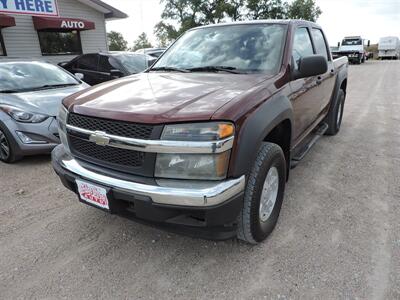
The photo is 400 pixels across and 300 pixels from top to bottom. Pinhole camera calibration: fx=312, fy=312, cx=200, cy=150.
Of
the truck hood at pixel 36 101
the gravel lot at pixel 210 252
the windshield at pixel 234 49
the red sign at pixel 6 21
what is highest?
the red sign at pixel 6 21

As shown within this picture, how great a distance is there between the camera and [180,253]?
8.20 ft

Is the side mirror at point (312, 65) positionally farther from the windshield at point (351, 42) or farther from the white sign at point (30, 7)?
the windshield at point (351, 42)

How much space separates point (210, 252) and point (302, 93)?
1.84m

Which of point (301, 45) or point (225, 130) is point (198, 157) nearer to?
point (225, 130)

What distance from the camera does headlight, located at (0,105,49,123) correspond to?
4215mm

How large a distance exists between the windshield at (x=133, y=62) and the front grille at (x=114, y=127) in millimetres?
5373

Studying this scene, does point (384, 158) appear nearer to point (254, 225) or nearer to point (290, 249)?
point (290, 249)

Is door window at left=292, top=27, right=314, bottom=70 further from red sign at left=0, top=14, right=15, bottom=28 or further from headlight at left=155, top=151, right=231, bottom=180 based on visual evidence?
red sign at left=0, top=14, right=15, bottom=28

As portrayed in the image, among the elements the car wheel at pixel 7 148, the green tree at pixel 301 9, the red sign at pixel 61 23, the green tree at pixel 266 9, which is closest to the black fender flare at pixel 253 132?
A: the car wheel at pixel 7 148

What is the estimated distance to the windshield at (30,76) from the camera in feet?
15.9

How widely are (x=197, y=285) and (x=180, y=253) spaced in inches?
15.0

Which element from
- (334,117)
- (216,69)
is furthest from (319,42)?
(216,69)

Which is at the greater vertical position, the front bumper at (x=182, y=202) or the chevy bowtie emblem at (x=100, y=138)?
the chevy bowtie emblem at (x=100, y=138)

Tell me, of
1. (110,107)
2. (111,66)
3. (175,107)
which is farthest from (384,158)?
(111,66)
